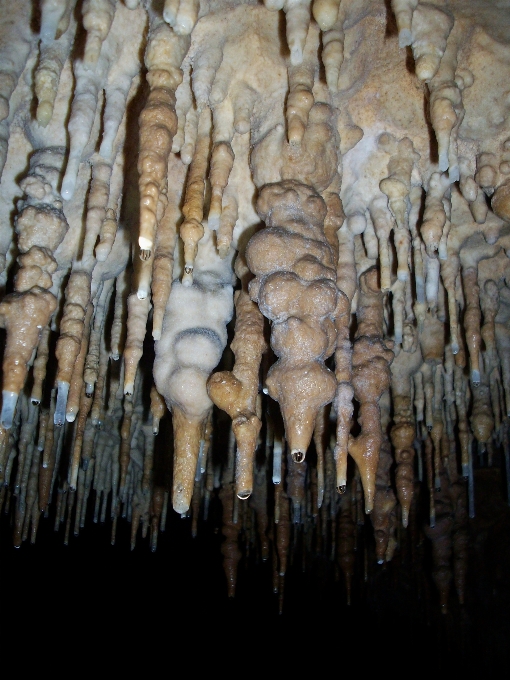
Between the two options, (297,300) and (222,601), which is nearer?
(297,300)

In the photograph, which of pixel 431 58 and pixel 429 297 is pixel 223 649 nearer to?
pixel 429 297

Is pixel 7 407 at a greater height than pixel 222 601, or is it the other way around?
pixel 7 407

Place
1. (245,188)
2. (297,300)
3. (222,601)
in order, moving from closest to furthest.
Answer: (297,300)
(245,188)
(222,601)

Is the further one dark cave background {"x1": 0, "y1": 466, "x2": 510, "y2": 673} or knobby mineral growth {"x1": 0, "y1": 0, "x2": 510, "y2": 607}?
dark cave background {"x1": 0, "y1": 466, "x2": 510, "y2": 673}

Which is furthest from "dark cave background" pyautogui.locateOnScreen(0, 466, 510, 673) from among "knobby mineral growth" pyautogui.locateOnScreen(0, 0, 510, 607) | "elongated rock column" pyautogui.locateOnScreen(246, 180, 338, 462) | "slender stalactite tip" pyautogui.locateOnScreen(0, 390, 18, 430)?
"slender stalactite tip" pyautogui.locateOnScreen(0, 390, 18, 430)

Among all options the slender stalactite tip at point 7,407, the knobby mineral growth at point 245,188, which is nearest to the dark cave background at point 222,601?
the knobby mineral growth at point 245,188

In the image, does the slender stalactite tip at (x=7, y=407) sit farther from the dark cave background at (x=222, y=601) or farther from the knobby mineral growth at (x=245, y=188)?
the dark cave background at (x=222, y=601)

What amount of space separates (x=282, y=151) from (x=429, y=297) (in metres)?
1.66

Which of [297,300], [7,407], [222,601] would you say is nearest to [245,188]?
[297,300]

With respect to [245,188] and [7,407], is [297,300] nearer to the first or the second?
[245,188]

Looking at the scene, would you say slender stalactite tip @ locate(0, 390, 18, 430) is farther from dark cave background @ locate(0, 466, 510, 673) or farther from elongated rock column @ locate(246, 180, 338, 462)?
dark cave background @ locate(0, 466, 510, 673)

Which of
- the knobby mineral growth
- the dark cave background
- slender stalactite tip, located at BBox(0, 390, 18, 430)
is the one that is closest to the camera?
slender stalactite tip, located at BBox(0, 390, 18, 430)

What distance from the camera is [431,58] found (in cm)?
280

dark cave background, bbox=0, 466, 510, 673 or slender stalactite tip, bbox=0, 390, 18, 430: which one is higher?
slender stalactite tip, bbox=0, 390, 18, 430
